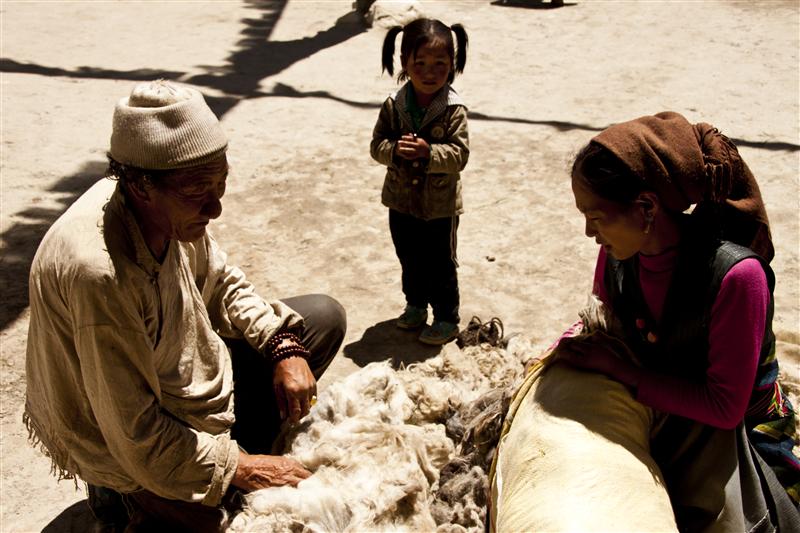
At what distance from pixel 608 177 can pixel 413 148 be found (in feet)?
5.04

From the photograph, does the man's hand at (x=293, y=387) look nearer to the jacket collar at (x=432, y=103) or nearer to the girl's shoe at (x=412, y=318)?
the girl's shoe at (x=412, y=318)

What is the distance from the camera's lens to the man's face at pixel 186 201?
2.11m

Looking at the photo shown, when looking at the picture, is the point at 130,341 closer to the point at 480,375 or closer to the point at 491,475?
the point at 491,475

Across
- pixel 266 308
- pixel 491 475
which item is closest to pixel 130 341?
pixel 266 308

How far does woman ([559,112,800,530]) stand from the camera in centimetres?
192

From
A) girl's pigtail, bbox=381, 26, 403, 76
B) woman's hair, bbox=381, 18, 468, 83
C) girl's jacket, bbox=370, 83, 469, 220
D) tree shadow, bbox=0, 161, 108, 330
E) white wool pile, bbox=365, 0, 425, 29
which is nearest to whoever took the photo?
woman's hair, bbox=381, 18, 468, 83

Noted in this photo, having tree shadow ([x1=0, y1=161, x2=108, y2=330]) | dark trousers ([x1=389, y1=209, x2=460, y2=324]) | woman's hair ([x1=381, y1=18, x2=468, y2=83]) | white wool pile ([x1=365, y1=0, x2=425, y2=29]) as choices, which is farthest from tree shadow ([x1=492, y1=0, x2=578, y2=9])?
dark trousers ([x1=389, y1=209, x2=460, y2=324])

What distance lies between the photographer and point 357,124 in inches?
244

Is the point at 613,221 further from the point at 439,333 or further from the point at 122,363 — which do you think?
the point at 439,333

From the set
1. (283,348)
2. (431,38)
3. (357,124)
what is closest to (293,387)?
(283,348)

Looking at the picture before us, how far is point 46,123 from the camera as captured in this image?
6.14m

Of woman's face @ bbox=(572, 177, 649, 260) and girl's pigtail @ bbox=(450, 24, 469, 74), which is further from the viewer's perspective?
girl's pigtail @ bbox=(450, 24, 469, 74)

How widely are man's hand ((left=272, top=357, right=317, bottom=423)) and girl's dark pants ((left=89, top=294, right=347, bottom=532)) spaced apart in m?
0.10

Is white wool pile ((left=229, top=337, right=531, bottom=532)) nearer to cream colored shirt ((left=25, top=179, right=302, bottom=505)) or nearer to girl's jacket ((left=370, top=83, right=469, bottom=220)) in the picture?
cream colored shirt ((left=25, top=179, right=302, bottom=505))
